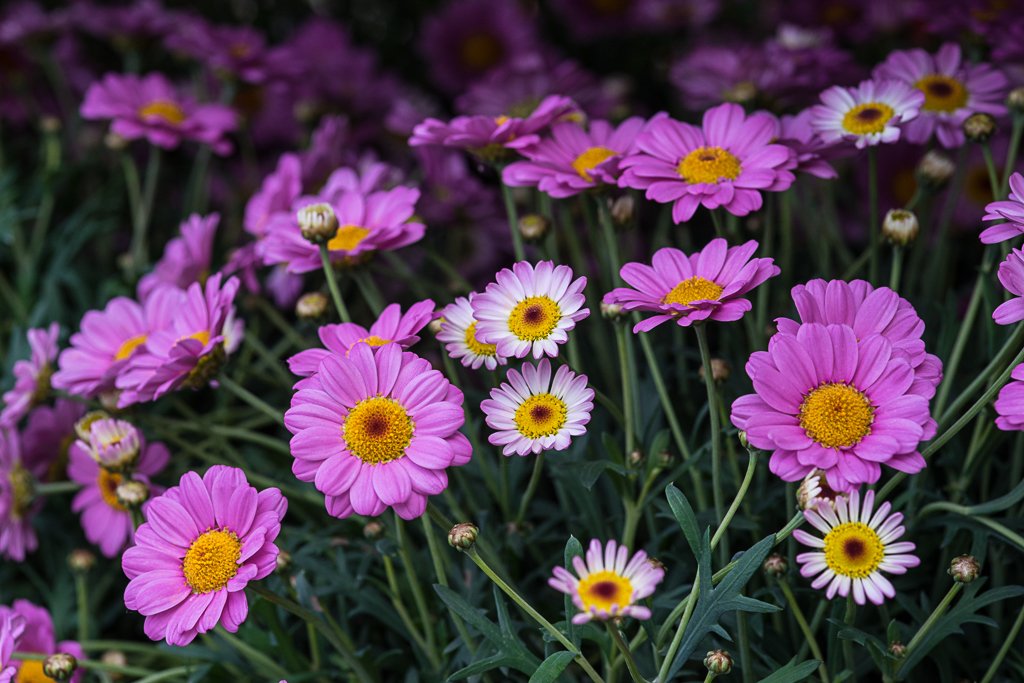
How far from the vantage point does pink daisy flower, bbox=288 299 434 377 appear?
80 centimetres

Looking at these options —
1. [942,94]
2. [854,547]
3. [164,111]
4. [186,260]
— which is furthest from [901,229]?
[164,111]

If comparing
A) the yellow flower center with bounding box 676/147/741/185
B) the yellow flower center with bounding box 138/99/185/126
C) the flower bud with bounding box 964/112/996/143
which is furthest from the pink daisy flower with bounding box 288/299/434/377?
the yellow flower center with bounding box 138/99/185/126

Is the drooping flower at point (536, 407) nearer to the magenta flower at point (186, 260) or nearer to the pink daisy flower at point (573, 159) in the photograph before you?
the pink daisy flower at point (573, 159)

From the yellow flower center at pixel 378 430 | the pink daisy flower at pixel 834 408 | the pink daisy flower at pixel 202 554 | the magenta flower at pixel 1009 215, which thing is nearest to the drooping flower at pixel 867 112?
the magenta flower at pixel 1009 215

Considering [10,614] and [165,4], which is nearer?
[10,614]

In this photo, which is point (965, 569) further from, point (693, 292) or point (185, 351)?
point (185, 351)

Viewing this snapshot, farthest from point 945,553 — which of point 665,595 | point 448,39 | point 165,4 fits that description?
point 165,4

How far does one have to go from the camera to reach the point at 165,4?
2.00 metres

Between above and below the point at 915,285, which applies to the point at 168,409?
below

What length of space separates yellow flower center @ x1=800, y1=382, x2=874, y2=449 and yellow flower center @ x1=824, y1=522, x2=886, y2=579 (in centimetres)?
6

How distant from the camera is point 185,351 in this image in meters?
0.86

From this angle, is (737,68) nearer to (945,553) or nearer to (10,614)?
(945,553)

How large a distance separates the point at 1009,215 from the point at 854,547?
253 mm

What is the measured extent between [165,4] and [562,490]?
1.50 meters
